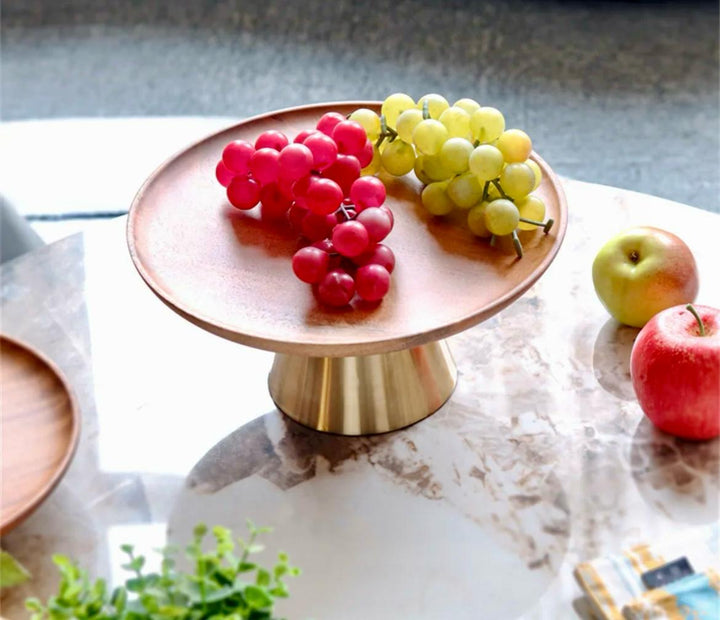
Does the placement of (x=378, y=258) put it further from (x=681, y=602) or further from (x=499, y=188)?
(x=681, y=602)

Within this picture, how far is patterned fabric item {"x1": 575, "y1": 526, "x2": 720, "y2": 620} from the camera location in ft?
2.67

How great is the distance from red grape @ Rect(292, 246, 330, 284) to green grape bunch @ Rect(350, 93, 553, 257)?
7.0 inches

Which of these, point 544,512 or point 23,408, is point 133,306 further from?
point 544,512

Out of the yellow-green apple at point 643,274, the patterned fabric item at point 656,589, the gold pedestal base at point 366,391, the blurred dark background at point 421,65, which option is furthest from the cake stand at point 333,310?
the blurred dark background at point 421,65

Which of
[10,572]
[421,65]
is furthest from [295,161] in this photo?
[421,65]

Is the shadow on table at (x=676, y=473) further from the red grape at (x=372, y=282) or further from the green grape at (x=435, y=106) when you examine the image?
the green grape at (x=435, y=106)

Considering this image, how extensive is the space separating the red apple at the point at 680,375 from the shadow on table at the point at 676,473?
Result: 1cm

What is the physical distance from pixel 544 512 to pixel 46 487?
0.45m

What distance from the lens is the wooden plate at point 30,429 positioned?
90 centimetres

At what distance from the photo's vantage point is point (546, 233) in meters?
1.02

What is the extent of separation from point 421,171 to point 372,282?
23cm

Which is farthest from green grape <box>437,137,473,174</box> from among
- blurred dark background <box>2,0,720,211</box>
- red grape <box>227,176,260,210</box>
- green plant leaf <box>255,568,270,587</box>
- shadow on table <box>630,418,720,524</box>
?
blurred dark background <box>2,0,720,211</box>

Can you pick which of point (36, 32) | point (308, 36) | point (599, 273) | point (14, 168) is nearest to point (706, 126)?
point (308, 36)

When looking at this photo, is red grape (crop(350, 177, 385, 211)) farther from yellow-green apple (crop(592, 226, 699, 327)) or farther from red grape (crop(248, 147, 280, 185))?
yellow-green apple (crop(592, 226, 699, 327))
